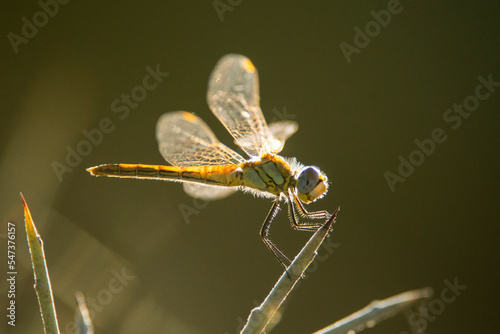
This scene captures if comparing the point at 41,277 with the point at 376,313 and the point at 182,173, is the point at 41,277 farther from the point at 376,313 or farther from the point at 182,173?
the point at 182,173

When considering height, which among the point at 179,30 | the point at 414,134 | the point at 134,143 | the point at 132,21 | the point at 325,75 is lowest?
the point at 414,134

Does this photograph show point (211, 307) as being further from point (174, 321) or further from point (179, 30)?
point (179, 30)

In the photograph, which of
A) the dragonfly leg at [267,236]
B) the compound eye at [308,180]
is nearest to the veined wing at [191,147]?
the dragonfly leg at [267,236]

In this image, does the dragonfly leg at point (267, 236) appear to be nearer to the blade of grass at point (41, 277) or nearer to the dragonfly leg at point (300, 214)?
the dragonfly leg at point (300, 214)

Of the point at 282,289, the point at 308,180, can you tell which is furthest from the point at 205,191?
the point at 282,289

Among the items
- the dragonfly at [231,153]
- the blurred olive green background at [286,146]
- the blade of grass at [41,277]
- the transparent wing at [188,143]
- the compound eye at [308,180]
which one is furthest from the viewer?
the blurred olive green background at [286,146]

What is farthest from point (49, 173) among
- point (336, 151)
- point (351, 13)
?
point (351, 13)

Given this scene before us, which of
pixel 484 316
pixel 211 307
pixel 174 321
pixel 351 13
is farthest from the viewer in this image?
pixel 351 13
